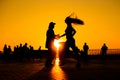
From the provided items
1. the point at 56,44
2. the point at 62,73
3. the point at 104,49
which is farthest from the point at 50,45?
the point at 104,49

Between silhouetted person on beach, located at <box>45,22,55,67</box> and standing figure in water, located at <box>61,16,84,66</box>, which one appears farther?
silhouetted person on beach, located at <box>45,22,55,67</box>

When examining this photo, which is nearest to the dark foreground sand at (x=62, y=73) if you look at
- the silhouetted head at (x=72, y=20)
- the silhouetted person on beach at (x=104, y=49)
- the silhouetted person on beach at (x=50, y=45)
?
the silhouetted person on beach at (x=50, y=45)

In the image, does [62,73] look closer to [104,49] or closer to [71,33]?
[71,33]

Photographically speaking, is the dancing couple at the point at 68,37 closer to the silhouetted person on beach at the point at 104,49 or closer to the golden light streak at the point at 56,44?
the golden light streak at the point at 56,44

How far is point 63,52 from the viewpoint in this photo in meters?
21.3

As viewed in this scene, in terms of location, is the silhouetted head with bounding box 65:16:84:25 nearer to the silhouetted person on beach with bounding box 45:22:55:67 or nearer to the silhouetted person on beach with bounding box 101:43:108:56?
the silhouetted person on beach with bounding box 45:22:55:67

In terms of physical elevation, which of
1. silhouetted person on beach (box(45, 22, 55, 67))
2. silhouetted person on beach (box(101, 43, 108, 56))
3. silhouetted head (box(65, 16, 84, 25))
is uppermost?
A: silhouetted person on beach (box(101, 43, 108, 56))

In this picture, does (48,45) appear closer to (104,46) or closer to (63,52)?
(63,52)

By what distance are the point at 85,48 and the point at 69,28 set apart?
22353 millimetres

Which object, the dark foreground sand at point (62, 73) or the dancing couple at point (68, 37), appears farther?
the dancing couple at point (68, 37)

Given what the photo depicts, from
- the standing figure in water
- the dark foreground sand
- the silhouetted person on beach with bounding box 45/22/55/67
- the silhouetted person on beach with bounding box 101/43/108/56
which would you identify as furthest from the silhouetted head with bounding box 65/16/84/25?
the silhouetted person on beach with bounding box 101/43/108/56

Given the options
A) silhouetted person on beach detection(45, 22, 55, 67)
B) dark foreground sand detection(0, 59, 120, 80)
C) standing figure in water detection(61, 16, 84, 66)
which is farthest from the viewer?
silhouetted person on beach detection(45, 22, 55, 67)

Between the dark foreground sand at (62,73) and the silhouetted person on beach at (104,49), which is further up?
the silhouetted person on beach at (104,49)

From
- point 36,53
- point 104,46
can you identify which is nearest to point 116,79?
point 104,46
